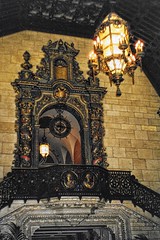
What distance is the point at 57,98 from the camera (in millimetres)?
12625

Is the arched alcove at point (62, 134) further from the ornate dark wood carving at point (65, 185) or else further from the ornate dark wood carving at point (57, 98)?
the ornate dark wood carving at point (65, 185)

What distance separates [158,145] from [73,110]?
3541 millimetres

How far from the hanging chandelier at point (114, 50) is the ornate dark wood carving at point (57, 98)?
508 centimetres

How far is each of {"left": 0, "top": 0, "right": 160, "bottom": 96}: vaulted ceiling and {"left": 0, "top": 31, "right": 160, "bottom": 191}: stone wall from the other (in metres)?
0.39

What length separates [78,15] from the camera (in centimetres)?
1293

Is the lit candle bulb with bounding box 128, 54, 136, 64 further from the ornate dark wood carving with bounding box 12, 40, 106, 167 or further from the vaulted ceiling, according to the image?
the ornate dark wood carving with bounding box 12, 40, 106, 167

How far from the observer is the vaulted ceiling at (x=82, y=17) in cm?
1180

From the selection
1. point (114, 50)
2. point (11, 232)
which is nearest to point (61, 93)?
point (11, 232)

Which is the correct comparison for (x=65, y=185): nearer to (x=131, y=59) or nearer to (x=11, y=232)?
(x=11, y=232)

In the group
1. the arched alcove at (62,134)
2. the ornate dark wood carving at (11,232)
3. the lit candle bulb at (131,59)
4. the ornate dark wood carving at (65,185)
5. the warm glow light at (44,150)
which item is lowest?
the ornate dark wood carving at (11,232)

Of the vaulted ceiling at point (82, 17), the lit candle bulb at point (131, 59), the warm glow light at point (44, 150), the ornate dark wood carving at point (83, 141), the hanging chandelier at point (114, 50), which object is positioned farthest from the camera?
the warm glow light at point (44, 150)

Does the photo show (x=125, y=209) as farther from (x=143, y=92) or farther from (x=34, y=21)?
(x=34, y=21)

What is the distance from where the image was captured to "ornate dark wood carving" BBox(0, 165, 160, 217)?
404 inches

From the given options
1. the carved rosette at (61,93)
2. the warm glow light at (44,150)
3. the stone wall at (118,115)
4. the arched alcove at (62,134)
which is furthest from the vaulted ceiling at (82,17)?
the warm glow light at (44,150)
